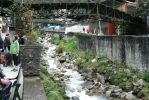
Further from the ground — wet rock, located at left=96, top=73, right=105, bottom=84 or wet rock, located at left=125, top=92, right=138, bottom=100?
wet rock, located at left=96, top=73, right=105, bottom=84

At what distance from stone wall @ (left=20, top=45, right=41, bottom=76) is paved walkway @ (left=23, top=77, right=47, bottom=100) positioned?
11.5 inches

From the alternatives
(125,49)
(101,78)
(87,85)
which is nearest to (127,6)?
(125,49)

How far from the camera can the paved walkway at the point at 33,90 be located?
11.3 metres

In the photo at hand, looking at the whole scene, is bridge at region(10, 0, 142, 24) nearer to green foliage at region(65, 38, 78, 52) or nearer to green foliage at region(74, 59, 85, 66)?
green foliage at region(65, 38, 78, 52)

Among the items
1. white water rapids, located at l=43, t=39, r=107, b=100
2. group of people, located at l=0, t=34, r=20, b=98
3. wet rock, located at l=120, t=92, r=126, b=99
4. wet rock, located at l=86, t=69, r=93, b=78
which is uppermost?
group of people, located at l=0, t=34, r=20, b=98

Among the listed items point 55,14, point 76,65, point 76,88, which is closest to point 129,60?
point 76,88

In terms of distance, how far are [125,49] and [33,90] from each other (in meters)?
20.2

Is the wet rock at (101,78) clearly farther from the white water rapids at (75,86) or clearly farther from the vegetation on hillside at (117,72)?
the white water rapids at (75,86)

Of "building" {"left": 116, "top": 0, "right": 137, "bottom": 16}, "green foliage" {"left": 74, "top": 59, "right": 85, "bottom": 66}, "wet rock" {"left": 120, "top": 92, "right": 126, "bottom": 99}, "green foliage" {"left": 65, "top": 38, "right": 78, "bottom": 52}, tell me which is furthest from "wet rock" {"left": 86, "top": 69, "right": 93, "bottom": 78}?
"building" {"left": 116, "top": 0, "right": 137, "bottom": 16}

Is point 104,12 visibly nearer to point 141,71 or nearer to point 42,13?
point 42,13

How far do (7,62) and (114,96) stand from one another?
7.03 metres

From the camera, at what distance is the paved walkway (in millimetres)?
11279

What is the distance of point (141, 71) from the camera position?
28219mm

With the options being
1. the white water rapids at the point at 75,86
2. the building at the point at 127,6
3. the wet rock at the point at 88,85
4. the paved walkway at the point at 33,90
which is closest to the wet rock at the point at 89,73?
the white water rapids at the point at 75,86
